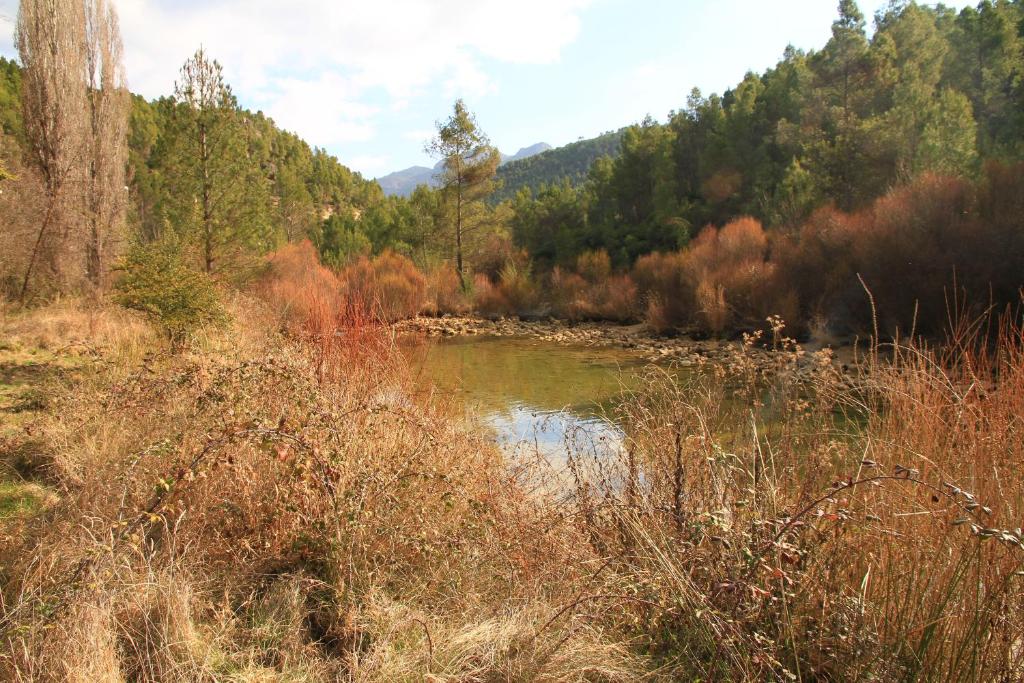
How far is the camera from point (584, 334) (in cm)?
1934

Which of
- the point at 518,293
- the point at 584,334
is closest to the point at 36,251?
the point at 584,334

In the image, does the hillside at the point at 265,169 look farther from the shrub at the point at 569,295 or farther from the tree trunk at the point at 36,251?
the shrub at the point at 569,295

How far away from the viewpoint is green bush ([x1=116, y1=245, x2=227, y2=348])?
7.57 meters

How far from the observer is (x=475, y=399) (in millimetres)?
10109

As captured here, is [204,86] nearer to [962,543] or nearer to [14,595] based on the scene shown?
[14,595]

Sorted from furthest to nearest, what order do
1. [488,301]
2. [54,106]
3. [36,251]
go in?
[488,301], [54,106], [36,251]

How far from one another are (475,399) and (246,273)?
794 centimetres

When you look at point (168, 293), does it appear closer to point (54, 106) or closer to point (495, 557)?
point (495, 557)

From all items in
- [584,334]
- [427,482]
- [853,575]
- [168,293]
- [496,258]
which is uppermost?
[496,258]

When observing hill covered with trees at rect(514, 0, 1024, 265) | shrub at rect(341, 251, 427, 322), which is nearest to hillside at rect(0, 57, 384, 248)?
shrub at rect(341, 251, 427, 322)

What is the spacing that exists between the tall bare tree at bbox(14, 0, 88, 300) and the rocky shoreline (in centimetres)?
730

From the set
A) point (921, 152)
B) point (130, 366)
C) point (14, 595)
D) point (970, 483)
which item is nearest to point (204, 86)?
point (130, 366)

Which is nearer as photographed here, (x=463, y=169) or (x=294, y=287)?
(x=294, y=287)

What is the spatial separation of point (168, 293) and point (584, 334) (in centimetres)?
1363
